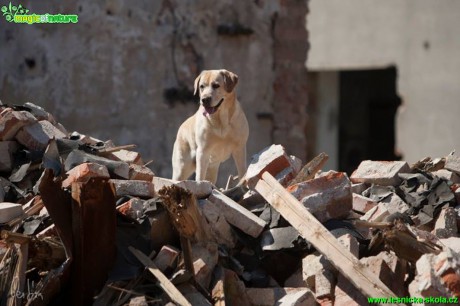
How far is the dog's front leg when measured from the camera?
8.05 m

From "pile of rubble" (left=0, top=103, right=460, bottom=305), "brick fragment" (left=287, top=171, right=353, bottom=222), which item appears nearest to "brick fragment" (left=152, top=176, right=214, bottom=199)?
"pile of rubble" (left=0, top=103, right=460, bottom=305)

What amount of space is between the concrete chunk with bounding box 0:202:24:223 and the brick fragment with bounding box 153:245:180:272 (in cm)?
91

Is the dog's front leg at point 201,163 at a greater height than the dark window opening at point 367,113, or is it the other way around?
the dog's front leg at point 201,163

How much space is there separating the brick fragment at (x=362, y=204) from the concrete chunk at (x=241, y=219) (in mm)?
661

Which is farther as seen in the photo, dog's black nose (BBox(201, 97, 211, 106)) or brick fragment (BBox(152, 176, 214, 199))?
dog's black nose (BBox(201, 97, 211, 106))

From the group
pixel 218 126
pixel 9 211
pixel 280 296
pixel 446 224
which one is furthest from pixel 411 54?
pixel 280 296

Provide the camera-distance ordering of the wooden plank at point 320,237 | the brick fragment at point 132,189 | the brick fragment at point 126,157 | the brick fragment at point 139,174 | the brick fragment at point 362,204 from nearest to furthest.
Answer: the wooden plank at point 320,237, the brick fragment at point 132,189, the brick fragment at point 362,204, the brick fragment at point 139,174, the brick fragment at point 126,157

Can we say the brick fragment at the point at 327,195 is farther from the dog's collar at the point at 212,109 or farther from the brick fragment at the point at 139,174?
the dog's collar at the point at 212,109

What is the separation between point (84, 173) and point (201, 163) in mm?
2022

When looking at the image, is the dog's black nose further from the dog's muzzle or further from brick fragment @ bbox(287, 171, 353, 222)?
brick fragment @ bbox(287, 171, 353, 222)

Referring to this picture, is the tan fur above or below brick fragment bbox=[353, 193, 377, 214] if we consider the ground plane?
above

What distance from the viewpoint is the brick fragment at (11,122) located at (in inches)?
277

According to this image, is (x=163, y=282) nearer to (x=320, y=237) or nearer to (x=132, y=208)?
(x=132, y=208)

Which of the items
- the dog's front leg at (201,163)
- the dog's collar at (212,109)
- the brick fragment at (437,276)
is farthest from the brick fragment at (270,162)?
the brick fragment at (437,276)
